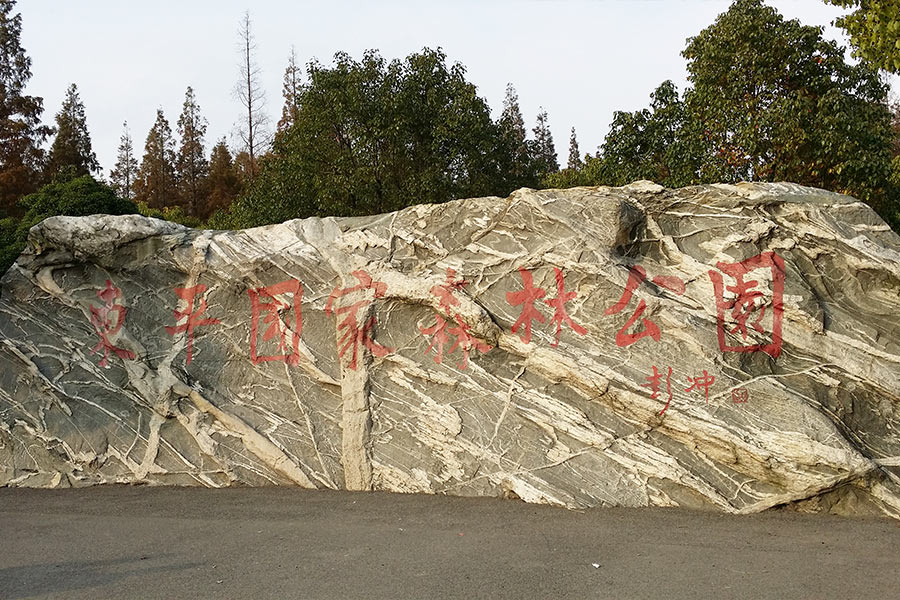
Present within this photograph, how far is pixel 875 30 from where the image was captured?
7582mm

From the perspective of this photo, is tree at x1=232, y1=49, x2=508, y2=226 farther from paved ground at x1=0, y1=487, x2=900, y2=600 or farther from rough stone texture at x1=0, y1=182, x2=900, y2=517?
paved ground at x1=0, y1=487, x2=900, y2=600

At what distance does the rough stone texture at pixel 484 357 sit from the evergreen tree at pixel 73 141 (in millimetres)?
20111

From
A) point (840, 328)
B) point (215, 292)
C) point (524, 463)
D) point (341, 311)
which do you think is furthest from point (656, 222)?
point (215, 292)

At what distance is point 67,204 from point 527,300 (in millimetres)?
7196

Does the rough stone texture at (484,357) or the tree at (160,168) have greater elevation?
the tree at (160,168)

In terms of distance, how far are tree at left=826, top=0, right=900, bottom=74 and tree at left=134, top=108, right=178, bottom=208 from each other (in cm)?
2726

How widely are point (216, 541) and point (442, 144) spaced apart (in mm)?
9361

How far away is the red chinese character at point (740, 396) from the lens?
6.46 metres

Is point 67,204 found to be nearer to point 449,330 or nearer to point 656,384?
point 449,330

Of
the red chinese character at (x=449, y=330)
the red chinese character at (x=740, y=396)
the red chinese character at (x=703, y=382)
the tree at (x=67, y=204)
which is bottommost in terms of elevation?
the red chinese character at (x=740, y=396)

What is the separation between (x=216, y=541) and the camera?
5527 mm

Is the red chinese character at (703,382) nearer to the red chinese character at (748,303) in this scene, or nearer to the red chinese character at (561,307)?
the red chinese character at (748,303)

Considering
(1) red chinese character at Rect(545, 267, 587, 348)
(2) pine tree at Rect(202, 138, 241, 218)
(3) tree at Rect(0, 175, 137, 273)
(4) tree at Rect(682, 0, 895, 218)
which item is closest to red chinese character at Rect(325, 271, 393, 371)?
(1) red chinese character at Rect(545, 267, 587, 348)

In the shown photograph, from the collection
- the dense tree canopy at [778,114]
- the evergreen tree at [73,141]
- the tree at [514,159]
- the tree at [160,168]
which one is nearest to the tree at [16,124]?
the evergreen tree at [73,141]
